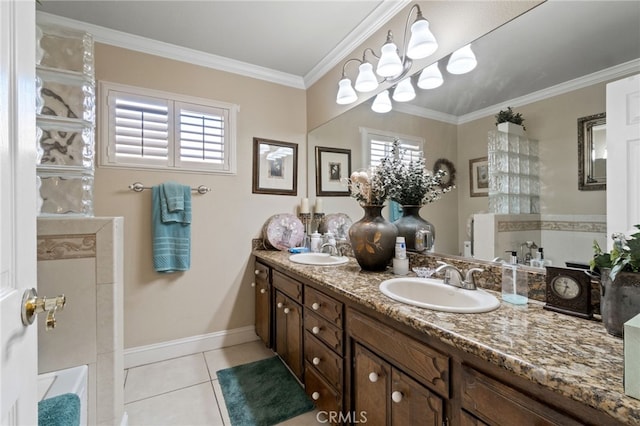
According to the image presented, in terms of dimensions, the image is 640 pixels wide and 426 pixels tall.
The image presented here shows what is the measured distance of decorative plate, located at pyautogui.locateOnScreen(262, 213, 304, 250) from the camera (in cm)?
253

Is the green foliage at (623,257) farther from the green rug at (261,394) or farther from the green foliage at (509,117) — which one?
the green rug at (261,394)

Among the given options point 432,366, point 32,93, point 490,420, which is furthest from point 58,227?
point 490,420

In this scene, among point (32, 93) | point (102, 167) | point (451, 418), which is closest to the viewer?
point (32, 93)

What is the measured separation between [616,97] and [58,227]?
2.34m

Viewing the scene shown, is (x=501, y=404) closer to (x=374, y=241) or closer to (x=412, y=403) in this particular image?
(x=412, y=403)

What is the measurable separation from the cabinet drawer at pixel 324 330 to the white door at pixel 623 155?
112 cm

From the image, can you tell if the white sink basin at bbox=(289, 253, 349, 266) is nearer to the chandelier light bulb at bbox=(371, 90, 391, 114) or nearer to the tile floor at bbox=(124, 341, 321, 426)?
the tile floor at bbox=(124, 341, 321, 426)

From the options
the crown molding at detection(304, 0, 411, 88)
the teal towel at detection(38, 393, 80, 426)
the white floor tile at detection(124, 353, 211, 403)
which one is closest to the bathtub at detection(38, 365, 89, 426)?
the teal towel at detection(38, 393, 80, 426)

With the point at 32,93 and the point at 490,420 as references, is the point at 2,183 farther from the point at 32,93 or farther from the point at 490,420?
the point at 490,420

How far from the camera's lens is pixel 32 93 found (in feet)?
2.09

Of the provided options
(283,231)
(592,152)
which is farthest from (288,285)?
(592,152)

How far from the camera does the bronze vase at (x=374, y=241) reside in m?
1.57

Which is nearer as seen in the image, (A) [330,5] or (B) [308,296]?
(B) [308,296]

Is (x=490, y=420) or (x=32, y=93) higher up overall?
(x=32, y=93)
